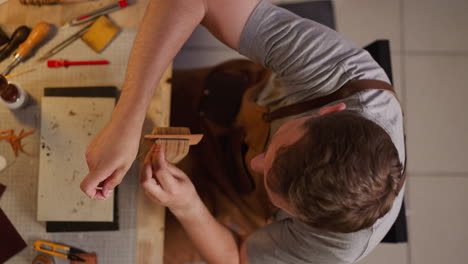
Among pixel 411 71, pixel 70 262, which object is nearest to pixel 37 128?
pixel 70 262

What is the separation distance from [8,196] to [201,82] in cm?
64

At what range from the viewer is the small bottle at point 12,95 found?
0.72 metres

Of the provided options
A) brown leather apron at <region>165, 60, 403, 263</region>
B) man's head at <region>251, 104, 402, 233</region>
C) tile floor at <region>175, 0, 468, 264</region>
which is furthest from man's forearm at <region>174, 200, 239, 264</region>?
tile floor at <region>175, 0, 468, 264</region>

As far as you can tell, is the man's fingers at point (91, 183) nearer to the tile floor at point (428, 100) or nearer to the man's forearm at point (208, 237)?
the man's forearm at point (208, 237)

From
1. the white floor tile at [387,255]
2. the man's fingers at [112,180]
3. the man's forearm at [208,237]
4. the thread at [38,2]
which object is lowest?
the white floor tile at [387,255]

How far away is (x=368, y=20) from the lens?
1.51m

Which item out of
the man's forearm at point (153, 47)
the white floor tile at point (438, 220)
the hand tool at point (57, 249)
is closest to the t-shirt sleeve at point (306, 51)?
the man's forearm at point (153, 47)

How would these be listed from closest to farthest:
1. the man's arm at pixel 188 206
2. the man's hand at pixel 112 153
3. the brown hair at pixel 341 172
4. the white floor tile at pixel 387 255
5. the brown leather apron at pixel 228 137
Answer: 1. the brown hair at pixel 341 172
2. the man's hand at pixel 112 153
3. the man's arm at pixel 188 206
4. the brown leather apron at pixel 228 137
5. the white floor tile at pixel 387 255

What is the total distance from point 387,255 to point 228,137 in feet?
3.19

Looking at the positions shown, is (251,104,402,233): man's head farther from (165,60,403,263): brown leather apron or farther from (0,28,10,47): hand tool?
(0,28,10,47): hand tool

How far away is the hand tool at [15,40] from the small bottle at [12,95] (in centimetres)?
9

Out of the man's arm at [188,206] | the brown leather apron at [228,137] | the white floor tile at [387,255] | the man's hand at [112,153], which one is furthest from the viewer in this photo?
the white floor tile at [387,255]

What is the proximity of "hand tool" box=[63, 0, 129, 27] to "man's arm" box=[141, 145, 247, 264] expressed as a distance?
0.38 meters

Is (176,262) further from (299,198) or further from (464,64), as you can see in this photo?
(464,64)
